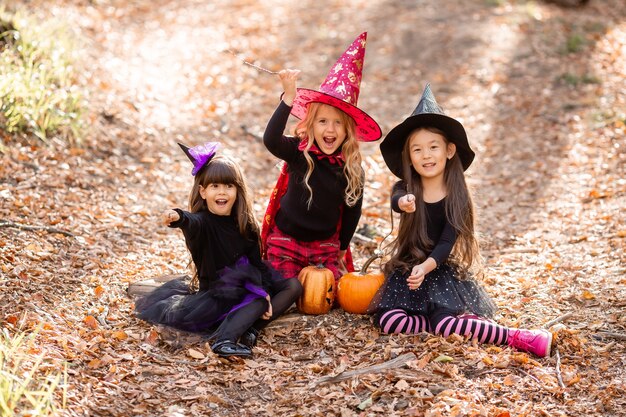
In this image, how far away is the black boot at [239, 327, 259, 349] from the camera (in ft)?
15.5

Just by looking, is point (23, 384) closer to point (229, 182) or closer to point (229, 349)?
point (229, 349)

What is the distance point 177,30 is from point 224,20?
1037 millimetres

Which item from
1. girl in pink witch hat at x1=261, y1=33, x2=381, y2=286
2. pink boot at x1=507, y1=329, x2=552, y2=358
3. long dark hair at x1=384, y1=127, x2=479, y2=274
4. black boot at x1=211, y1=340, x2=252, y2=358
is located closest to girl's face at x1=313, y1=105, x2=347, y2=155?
girl in pink witch hat at x1=261, y1=33, x2=381, y2=286

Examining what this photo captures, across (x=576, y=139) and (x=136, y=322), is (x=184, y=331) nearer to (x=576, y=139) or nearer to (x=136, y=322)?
(x=136, y=322)

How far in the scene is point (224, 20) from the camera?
1335 cm

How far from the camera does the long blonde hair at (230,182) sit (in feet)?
15.8

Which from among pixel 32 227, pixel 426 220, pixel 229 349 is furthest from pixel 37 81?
pixel 426 220

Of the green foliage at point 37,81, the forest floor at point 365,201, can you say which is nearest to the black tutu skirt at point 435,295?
the forest floor at point 365,201

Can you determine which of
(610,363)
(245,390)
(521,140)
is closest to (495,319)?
(610,363)

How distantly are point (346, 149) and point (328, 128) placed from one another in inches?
8.7

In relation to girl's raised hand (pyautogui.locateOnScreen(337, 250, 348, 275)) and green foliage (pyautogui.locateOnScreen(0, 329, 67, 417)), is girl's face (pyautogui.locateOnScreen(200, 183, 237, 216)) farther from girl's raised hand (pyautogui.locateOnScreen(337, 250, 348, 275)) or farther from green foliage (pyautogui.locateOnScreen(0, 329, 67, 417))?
green foliage (pyautogui.locateOnScreen(0, 329, 67, 417))

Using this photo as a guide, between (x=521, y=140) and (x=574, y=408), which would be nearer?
(x=574, y=408)

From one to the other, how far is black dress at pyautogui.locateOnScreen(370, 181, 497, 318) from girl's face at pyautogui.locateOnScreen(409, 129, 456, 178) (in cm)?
22

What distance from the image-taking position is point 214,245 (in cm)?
486
